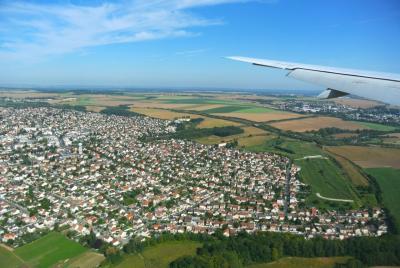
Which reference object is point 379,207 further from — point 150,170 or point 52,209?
point 52,209

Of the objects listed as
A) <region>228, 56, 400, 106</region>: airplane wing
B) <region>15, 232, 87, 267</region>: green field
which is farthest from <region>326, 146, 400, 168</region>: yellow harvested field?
<region>228, 56, 400, 106</region>: airplane wing

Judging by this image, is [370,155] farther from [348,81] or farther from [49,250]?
[348,81]

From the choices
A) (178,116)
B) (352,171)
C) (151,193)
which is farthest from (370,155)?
(178,116)

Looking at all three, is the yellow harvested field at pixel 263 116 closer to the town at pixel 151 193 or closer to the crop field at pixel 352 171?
the town at pixel 151 193

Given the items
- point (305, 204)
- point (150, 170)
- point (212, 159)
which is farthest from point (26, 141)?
point (305, 204)

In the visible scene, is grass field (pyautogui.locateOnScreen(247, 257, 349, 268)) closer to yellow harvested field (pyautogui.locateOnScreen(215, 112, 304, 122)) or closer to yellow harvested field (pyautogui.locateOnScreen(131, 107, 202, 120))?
yellow harvested field (pyautogui.locateOnScreen(215, 112, 304, 122))
